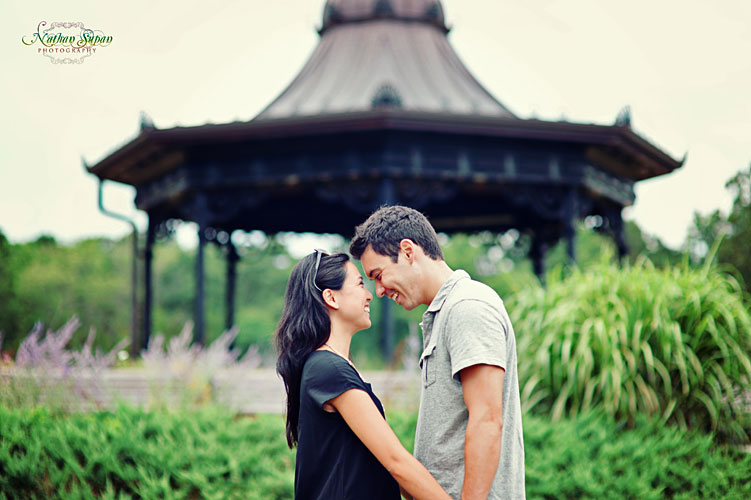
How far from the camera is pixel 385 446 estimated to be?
240 cm

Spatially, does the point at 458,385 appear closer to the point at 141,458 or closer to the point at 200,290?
the point at 141,458

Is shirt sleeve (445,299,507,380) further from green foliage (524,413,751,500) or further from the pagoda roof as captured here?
the pagoda roof

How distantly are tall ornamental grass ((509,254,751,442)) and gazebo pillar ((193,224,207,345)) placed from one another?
6032 millimetres

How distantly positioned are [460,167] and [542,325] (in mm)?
4754

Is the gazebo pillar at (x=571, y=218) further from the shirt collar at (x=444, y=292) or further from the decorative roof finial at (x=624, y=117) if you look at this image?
the shirt collar at (x=444, y=292)

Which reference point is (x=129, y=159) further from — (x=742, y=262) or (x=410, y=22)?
(x=742, y=262)

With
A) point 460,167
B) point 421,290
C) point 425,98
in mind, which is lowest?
point 421,290

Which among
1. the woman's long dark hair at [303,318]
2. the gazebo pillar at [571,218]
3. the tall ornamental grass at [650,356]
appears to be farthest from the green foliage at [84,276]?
the woman's long dark hair at [303,318]

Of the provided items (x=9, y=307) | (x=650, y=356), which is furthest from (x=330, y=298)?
(x=9, y=307)

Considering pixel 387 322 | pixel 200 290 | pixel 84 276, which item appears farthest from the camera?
Result: pixel 84 276

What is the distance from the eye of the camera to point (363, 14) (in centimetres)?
1389

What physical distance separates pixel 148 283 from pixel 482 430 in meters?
12.9

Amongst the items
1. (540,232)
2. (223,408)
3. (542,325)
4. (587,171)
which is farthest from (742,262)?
(223,408)

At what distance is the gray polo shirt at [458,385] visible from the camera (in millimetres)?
2428
